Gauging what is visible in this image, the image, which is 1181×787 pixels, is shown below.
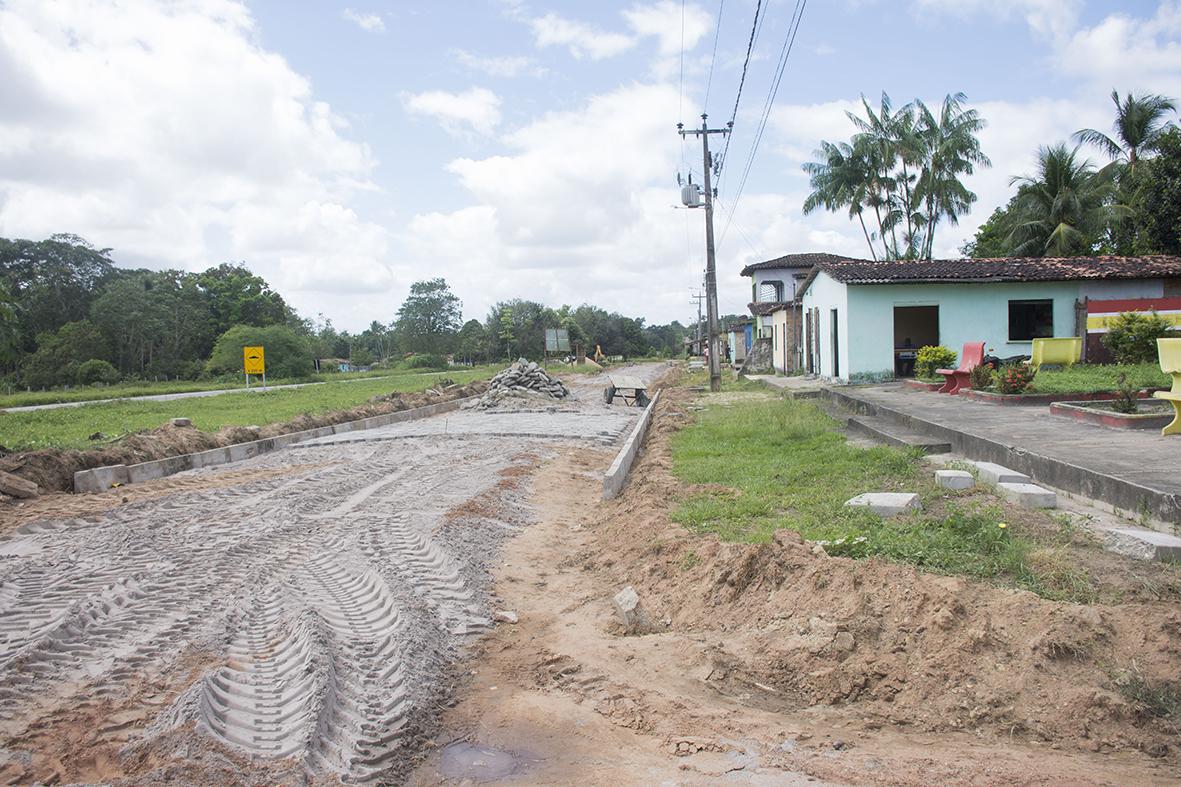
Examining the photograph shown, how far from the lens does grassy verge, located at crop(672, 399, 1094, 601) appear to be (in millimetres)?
4809

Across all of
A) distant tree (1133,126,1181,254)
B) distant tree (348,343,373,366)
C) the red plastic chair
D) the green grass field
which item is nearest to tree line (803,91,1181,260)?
distant tree (1133,126,1181,254)

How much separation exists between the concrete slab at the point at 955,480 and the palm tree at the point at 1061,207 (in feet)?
98.3

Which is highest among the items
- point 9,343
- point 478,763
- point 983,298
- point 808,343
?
point 9,343

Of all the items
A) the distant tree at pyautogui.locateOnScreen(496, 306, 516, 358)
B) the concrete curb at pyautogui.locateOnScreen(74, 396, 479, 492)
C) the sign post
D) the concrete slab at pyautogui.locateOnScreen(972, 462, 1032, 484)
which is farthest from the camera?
the distant tree at pyautogui.locateOnScreen(496, 306, 516, 358)

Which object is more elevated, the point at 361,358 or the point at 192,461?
the point at 361,358

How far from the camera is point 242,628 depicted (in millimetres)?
4988

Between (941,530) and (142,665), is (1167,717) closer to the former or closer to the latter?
(941,530)

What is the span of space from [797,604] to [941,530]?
150 centimetres

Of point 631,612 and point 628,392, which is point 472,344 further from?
point 631,612

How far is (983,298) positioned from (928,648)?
19.5 meters

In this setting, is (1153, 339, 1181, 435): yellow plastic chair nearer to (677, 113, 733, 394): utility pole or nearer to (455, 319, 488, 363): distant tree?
(677, 113, 733, 394): utility pole

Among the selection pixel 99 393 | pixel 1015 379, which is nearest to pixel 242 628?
pixel 1015 379

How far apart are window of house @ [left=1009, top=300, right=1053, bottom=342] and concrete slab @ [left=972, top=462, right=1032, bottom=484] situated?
16.1 meters

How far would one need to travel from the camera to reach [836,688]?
3.90 m
